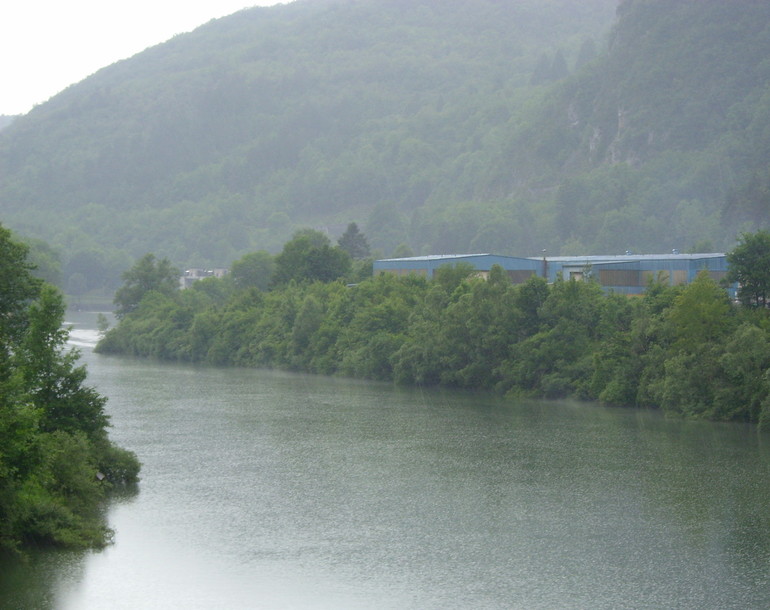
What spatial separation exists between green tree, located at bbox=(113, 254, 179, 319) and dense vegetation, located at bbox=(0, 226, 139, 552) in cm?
7751

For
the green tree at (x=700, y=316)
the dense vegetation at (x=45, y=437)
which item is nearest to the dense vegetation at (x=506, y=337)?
the green tree at (x=700, y=316)

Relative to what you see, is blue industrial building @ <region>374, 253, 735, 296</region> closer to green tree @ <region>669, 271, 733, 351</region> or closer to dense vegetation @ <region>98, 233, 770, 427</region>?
dense vegetation @ <region>98, 233, 770, 427</region>

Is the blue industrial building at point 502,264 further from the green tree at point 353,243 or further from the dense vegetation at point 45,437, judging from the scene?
the dense vegetation at point 45,437

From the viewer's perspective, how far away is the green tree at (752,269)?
6206 cm

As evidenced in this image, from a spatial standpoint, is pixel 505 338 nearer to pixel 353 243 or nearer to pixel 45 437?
pixel 45 437

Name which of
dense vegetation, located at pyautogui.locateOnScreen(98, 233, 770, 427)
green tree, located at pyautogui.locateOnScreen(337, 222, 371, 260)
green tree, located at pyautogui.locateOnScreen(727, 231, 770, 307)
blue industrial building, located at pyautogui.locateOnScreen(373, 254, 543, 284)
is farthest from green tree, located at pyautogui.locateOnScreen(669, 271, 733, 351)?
green tree, located at pyautogui.locateOnScreen(337, 222, 371, 260)

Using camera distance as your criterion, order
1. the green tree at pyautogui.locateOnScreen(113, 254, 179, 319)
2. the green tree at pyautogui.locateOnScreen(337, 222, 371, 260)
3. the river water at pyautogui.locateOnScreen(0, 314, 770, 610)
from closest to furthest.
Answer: the river water at pyautogui.locateOnScreen(0, 314, 770, 610) < the green tree at pyautogui.locateOnScreen(113, 254, 179, 319) < the green tree at pyautogui.locateOnScreen(337, 222, 371, 260)

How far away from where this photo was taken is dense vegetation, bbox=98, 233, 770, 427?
5744 centimetres

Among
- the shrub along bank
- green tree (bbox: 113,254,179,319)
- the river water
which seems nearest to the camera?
the river water

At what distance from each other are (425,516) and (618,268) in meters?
55.7

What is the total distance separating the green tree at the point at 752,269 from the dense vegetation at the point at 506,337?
0.21 m

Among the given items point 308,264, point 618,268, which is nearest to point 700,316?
point 618,268

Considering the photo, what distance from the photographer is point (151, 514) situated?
1403 inches

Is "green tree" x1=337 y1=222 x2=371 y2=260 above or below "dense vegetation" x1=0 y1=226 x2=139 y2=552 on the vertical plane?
above
